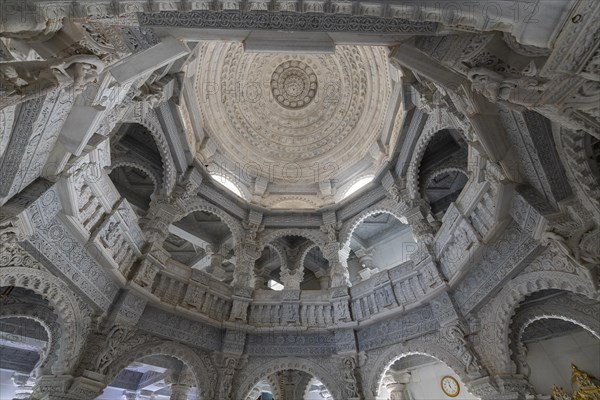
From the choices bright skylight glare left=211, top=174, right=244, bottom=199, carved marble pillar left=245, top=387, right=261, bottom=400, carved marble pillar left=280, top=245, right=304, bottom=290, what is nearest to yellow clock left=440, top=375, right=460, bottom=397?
carved marble pillar left=280, top=245, right=304, bottom=290

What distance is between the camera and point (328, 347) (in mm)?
9188

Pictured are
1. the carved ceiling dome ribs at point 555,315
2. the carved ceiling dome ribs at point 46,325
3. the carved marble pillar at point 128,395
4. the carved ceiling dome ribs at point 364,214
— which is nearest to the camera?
the carved ceiling dome ribs at point 555,315

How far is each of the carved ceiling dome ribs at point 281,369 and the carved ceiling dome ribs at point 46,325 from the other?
4.11 metres

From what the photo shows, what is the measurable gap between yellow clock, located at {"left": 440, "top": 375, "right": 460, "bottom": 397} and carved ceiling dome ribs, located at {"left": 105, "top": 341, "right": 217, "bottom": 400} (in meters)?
6.97

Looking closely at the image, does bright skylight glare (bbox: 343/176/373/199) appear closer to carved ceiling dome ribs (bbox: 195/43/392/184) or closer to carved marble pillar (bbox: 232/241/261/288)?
carved ceiling dome ribs (bbox: 195/43/392/184)

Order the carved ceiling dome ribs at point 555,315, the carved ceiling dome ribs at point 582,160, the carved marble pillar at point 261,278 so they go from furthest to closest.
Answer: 1. the carved marble pillar at point 261,278
2. the carved ceiling dome ribs at point 555,315
3. the carved ceiling dome ribs at point 582,160

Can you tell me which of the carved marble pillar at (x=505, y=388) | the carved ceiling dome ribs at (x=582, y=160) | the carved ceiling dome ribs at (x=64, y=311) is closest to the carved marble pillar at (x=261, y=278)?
the carved ceiling dome ribs at (x=64, y=311)

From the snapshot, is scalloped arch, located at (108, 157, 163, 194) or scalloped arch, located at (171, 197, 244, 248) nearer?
scalloped arch, located at (108, 157, 163, 194)

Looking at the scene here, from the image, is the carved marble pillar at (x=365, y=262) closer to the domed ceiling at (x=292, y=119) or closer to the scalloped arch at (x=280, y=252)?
the domed ceiling at (x=292, y=119)

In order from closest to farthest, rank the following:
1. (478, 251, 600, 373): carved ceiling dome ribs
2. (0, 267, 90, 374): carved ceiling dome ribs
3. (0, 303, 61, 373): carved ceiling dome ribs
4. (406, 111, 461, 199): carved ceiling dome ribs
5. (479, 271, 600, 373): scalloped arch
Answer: (478, 251, 600, 373): carved ceiling dome ribs, (479, 271, 600, 373): scalloped arch, (0, 267, 90, 374): carved ceiling dome ribs, (0, 303, 61, 373): carved ceiling dome ribs, (406, 111, 461, 199): carved ceiling dome ribs

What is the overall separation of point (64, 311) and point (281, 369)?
533 cm

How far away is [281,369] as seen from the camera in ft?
29.3

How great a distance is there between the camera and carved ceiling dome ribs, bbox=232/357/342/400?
8539 mm

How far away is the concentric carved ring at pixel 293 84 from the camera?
1283cm
